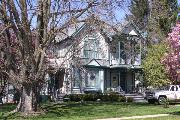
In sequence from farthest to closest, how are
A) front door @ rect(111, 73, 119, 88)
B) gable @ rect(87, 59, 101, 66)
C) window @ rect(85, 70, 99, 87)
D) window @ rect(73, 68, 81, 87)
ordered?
front door @ rect(111, 73, 119, 88), window @ rect(85, 70, 99, 87), gable @ rect(87, 59, 101, 66), window @ rect(73, 68, 81, 87)

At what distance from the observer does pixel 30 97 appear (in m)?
23.3

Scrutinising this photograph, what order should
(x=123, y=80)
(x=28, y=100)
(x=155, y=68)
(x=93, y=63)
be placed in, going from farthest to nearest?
(x=123, y=80) < (x=93, y=63) < (x=155, y=68) < (x=28, y=100)

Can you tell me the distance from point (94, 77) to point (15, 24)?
2358 centimetres

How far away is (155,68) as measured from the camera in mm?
44125

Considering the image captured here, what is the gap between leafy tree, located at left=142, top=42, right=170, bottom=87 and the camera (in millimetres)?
43312

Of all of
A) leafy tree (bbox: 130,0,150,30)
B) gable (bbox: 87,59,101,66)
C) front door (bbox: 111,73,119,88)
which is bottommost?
front door (bbox: 111,73,119,88)

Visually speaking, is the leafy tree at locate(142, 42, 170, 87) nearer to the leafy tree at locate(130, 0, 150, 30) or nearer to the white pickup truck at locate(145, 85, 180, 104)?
the white pickup truck at locate(145, 85, 180, 104)

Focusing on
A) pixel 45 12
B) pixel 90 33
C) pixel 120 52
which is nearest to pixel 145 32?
pixel 120 52

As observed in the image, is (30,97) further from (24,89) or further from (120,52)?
(120,52)

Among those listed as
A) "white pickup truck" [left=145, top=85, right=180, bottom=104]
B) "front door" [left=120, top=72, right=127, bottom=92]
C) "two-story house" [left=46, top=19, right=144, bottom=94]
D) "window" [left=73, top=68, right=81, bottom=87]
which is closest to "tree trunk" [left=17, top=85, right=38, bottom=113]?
"white pickup truck" [left=145, top=85, right=180, bottom=104]

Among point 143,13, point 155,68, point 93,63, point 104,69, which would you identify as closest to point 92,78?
point 93,63

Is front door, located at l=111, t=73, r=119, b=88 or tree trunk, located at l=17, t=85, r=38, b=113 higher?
front door, located at l=111, t=73, r=119, b=88

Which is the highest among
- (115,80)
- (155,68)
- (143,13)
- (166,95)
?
(143,13)

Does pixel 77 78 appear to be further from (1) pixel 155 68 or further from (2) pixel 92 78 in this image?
(1) pixel 155 68
